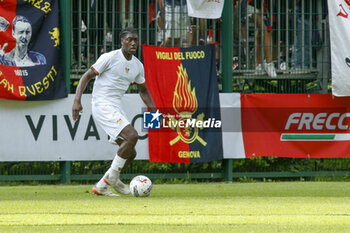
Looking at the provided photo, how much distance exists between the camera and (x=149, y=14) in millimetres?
12602

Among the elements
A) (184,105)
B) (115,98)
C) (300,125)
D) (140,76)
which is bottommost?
(300,125)

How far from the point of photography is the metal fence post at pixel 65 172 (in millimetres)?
12180

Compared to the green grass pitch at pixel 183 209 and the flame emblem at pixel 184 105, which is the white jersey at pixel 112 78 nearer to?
the green grass pitch at pixel 183 209

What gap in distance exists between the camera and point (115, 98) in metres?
9.92

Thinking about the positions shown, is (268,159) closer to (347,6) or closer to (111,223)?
(347,6)

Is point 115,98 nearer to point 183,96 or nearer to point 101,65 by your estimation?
point 101,65

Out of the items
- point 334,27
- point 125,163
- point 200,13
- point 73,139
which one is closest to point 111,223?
point 125,163

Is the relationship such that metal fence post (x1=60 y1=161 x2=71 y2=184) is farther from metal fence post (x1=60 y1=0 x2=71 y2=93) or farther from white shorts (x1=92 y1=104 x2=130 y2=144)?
white shorts (x1=92 y1=104 x2=130 y2=144)

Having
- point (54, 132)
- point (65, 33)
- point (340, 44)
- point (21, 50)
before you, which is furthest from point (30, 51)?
point (340, 44)

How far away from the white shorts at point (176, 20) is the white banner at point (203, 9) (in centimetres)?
29

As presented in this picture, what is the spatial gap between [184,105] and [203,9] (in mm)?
1582

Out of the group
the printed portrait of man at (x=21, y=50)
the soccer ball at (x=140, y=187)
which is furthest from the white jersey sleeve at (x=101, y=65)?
the printed portrait of man at (x=21, y=50)

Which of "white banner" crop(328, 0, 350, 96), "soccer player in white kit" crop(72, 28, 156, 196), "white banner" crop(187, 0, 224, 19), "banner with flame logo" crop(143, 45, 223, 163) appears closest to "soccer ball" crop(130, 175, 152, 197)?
"soccer player in white kit" crop(72, 28, 156, 196)

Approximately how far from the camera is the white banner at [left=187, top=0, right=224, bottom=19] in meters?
12.4
